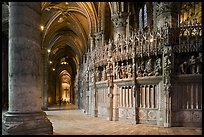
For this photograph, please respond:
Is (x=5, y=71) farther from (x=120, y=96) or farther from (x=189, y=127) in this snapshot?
(x=189, y=127)

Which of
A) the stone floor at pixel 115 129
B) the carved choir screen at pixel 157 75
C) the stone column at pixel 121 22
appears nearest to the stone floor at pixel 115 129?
the stone floor at pixel 115 129

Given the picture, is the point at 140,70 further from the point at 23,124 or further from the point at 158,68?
the point at 23,124

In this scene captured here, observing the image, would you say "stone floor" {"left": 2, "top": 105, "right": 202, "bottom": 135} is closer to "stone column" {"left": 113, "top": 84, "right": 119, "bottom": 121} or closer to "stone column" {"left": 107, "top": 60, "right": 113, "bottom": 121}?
"stone column" {"left": 113, "top": 84, "right": 119, "bottom": 121}

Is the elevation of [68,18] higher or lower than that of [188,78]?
higher

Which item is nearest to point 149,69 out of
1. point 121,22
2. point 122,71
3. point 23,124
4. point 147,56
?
point 147,56

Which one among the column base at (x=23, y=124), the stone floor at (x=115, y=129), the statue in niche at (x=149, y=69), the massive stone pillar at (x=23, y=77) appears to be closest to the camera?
the column base at (x=23, y=124)

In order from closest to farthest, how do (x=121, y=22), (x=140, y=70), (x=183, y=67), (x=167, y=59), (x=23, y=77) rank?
(x=23, y=77), (x=183, y=67), (x=167, y=59), (x=140, y=70), (x=121, y=22)

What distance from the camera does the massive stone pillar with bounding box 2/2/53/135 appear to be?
25.6ft

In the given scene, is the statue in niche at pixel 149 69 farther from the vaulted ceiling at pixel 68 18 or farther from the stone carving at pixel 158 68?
the vaulted ceiling at pixel 68 18

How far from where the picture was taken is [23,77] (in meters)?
7.88

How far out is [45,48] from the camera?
1209 inches

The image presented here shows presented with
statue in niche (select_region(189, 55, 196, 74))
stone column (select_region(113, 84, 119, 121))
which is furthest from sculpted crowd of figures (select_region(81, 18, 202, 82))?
stone column (select_region(113, 84, 119, 121))

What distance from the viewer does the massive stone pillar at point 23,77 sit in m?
7.79

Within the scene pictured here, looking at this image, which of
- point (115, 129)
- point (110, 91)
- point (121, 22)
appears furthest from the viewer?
point (121, 22)
